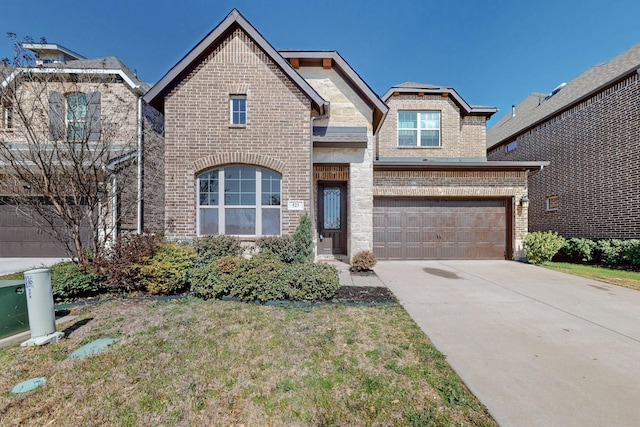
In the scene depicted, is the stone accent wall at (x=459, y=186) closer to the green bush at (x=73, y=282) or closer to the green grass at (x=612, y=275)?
the green grass at (x=612, y=275)

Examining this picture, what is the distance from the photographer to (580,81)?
13508 mm

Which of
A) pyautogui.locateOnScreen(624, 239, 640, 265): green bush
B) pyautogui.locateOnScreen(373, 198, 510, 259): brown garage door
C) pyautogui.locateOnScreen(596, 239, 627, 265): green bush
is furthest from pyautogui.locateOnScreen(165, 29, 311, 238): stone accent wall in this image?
pyautogui.locateOnScreen(624, 239, 640, 265): green bush

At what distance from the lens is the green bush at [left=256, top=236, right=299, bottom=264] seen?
726 cm

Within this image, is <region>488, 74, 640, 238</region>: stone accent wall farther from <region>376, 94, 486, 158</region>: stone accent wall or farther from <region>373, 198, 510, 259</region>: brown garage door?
<region>373, 198, 510, 259</region>: brown garage door

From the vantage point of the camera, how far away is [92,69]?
980 cm

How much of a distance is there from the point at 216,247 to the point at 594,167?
15.2 metres

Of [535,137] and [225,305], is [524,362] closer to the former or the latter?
[225,305]

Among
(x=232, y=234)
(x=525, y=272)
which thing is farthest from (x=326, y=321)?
(x=525, y=272)

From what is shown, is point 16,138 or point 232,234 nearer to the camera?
point 232,234

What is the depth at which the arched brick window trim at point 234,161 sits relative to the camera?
7.67 metres

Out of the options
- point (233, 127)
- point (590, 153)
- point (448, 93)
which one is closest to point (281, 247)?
point (233, 127)

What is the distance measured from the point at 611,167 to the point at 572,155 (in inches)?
70.3

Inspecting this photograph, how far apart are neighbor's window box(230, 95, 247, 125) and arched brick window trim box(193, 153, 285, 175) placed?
1.10 meters

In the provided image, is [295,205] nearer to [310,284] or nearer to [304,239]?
[304,239]
